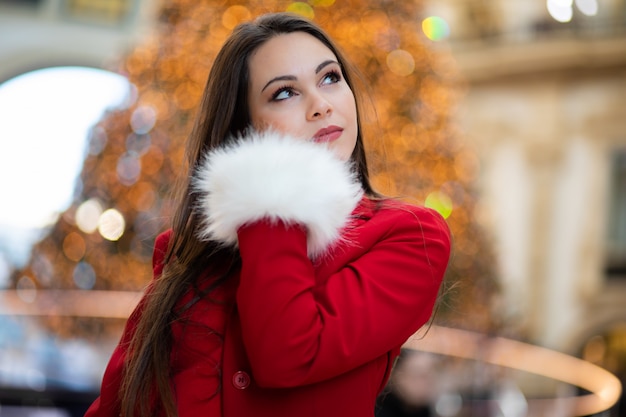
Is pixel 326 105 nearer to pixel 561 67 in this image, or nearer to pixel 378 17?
pixel 378 17

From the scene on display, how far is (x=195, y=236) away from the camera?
1464mm

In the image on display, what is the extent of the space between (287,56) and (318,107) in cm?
11

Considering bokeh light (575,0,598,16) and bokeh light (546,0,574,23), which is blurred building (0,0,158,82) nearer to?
bokeh light (546,0,574,23)

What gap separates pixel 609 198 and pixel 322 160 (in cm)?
1065

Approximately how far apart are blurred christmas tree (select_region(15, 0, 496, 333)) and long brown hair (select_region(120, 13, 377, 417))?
360 cm

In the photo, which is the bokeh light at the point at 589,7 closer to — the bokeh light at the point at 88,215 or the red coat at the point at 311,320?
the bokeh light at the point at 88,215

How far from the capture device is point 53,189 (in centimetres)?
951

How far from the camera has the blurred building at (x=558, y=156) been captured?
36.7 feet

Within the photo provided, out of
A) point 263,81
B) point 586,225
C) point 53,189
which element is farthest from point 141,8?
point 263,81

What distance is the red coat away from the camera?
1.21 metres

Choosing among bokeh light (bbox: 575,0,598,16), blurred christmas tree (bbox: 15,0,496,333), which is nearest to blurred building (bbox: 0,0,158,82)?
blurred christmas tree (bbox: 15,0,496,333)

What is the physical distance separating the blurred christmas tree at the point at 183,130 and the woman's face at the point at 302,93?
365 centimetres

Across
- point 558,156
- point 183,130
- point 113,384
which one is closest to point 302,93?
point 113,384

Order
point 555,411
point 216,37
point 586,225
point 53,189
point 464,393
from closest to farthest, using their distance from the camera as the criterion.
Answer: point 555,411
point 216,37
point 464,393
point 53,189
point 586,225
